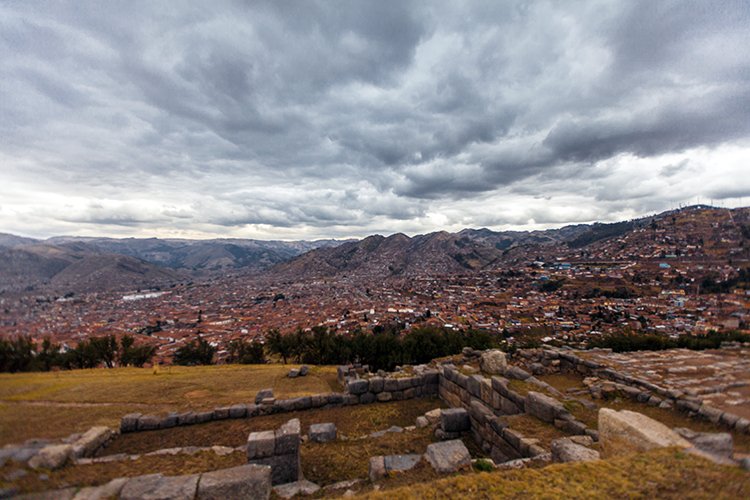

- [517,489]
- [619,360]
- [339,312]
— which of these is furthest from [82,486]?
[339,312]

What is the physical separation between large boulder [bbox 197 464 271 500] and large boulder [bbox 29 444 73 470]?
1.97 meters

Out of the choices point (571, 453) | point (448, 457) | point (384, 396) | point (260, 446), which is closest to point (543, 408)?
point (571, 453)

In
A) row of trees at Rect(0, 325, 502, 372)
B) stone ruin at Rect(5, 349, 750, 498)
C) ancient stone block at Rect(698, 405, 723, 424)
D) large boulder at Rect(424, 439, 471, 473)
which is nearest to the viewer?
stone ruin at Rect(5, 349, 750, 498)

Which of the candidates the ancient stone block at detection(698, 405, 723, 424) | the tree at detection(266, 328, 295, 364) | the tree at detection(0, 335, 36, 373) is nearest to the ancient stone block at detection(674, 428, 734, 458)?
the ancient stone block at detection(698, 405, 723, 424)

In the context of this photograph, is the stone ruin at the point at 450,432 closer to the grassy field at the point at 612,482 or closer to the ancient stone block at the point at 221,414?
the ancient stone block at the point at 221,414

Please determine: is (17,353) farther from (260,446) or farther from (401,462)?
(401,462)

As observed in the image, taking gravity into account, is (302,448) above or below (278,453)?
below

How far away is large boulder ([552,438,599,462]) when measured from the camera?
20.4 ft

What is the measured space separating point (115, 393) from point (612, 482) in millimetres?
17906

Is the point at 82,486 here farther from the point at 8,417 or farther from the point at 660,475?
the point at 660,475

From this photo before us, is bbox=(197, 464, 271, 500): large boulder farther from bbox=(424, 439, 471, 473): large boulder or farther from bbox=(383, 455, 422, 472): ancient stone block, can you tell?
bbox=(424, 439, 471, 473): large boulder

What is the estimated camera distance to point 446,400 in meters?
13.8

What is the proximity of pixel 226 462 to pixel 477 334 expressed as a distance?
31.4 metres

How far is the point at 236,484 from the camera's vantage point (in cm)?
510
